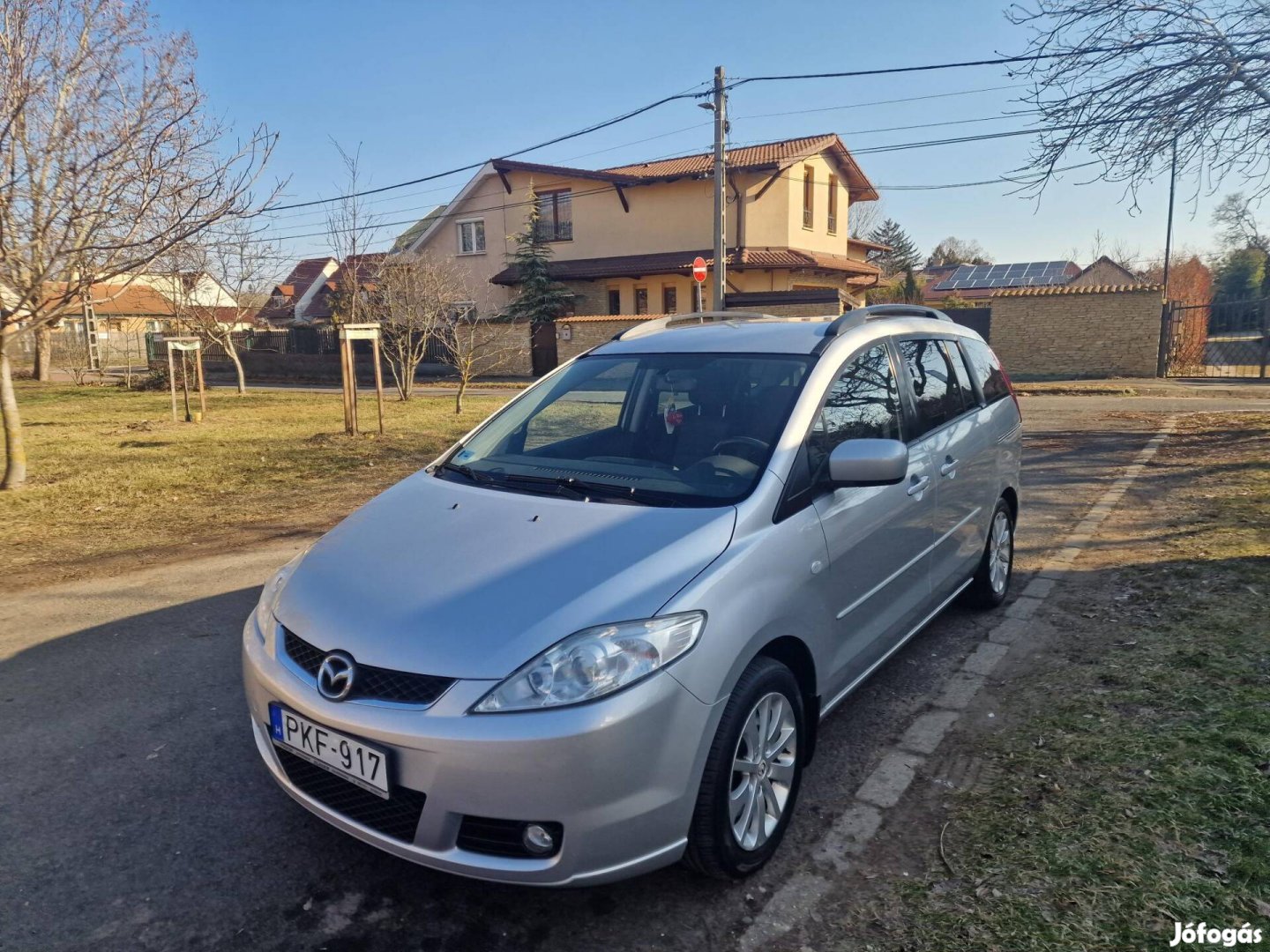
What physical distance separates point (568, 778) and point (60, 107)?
9564 millimetres

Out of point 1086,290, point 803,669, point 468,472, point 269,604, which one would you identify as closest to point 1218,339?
point 1086,290

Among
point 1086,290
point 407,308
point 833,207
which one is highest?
point 833,207

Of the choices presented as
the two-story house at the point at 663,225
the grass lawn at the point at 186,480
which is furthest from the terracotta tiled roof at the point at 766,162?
the grass lawn at the point at 186,480

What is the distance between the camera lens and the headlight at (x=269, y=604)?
2.92 metres

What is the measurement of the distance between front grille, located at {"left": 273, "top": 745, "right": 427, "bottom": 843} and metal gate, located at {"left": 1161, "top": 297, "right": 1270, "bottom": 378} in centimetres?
2602

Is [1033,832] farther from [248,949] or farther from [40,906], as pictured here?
[40,906]

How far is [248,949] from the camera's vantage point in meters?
2.41

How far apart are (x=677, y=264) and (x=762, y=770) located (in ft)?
93.8

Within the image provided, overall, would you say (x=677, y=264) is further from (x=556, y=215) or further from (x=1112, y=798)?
(x=1112, y=798)

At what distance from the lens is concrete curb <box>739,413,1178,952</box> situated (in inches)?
102

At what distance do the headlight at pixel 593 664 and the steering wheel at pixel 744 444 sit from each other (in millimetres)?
958

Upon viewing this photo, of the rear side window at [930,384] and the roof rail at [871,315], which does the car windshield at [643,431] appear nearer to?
the roof rail at [871,315]

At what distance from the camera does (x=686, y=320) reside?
16.3 ft

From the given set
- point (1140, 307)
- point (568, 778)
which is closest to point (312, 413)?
point (568, 778)
